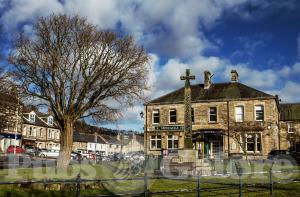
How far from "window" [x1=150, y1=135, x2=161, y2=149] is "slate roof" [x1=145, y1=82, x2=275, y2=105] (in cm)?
426

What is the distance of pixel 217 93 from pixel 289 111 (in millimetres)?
15073

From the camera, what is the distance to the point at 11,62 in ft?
88.1

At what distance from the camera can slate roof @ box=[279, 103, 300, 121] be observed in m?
53.1

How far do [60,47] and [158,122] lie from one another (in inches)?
872

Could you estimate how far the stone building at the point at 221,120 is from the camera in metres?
41.9

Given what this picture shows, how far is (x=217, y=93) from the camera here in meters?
45.9

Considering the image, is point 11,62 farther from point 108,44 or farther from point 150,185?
point 150,185

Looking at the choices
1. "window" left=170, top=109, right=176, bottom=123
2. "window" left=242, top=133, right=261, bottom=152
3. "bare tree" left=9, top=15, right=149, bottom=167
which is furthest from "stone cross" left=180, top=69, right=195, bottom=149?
"window" left=170, top=109, right=176, bottom=123

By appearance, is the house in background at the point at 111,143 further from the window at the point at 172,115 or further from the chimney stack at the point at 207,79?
the chimney stack at the point at 207,79

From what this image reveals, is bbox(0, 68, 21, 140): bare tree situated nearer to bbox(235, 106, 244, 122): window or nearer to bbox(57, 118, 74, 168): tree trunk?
bbox(57, 118, 74, 168): tree trunk

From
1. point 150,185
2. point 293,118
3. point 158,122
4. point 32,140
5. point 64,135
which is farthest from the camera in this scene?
point 32,140

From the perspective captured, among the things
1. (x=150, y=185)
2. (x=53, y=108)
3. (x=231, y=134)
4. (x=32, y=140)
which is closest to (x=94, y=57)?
(x=53, y=108)

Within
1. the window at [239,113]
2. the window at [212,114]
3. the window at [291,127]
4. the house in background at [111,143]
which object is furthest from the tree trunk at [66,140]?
the house in background at [111,143]

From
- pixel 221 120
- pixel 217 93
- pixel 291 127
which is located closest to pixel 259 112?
pixel 221 120
